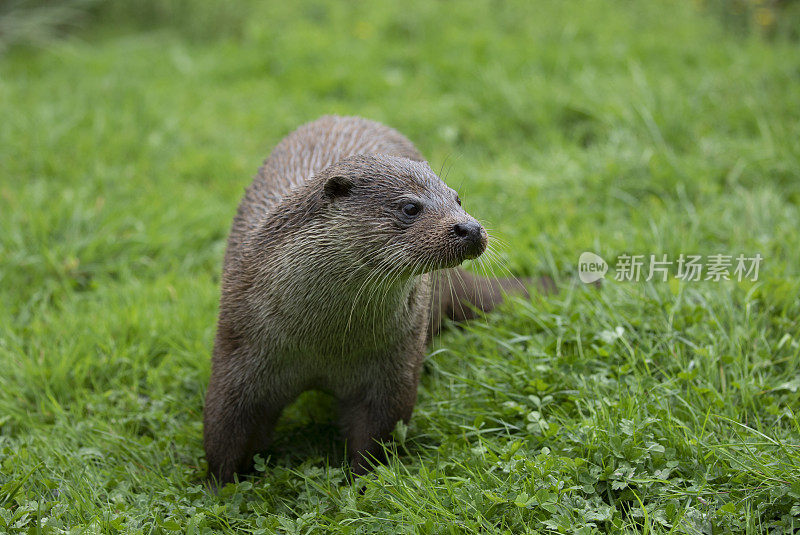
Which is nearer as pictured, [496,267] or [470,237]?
[470,237]

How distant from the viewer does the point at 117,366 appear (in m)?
3.63

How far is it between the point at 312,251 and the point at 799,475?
64.5 inches

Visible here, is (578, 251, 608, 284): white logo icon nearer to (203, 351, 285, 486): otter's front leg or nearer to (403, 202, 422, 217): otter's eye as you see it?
(403, 202, 422, 217): otter's eye

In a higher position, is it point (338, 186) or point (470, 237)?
point (338, 186)

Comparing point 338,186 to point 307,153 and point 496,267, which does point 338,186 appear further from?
point 496,267

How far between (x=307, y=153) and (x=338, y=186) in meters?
0.78

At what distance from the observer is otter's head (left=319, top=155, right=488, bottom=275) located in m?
2.47

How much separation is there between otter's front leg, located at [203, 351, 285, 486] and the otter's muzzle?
35.4 inches

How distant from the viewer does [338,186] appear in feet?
8.69

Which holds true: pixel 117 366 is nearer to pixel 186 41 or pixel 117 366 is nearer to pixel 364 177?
pixel 364 177

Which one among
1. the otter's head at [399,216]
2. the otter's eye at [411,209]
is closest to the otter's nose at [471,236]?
the otter's head at [399,216]

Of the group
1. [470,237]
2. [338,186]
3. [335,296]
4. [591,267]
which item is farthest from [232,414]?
[591,267]

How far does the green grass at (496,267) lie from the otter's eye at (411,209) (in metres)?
0.85

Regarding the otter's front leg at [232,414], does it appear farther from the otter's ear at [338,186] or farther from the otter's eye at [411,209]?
the otter's eye at [411,209]
